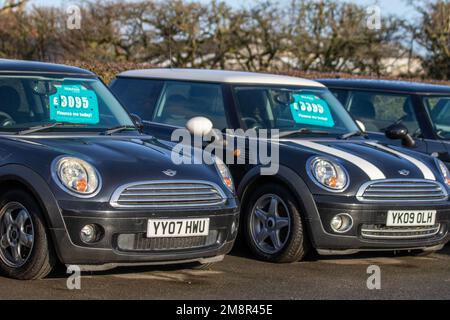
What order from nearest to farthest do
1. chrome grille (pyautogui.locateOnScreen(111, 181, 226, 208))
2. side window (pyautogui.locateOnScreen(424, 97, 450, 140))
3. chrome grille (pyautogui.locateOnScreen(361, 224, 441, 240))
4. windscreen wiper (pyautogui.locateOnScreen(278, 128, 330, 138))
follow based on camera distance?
chrome grille (pyautogui.locateOnScreen(111, 181, 226, 208)) < chrome grille (pyautogui.locateOnScreen(361, 224, 441, 240)) < windscreen wiper (pyautogui.locateOnScreen(278, 128, 330, 138)) < side window (pyautogui.locateOnScreen(424, 97, 450, 140))

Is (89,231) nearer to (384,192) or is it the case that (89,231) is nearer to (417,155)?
(384,192)

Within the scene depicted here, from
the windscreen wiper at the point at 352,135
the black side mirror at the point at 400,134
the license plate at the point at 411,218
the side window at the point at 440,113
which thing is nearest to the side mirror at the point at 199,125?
the windscreen wiper at the point at 352,135

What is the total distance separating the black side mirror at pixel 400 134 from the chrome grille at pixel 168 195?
326 cm

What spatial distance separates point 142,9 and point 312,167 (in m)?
17.2

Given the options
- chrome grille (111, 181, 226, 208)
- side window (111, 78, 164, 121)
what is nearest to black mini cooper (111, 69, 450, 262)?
side window (111, 78, 164, 121)

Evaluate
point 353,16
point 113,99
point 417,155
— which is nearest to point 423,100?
point 417,155

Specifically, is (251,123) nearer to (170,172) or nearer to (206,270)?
(206,270)

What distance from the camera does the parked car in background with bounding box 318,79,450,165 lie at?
32.9ft

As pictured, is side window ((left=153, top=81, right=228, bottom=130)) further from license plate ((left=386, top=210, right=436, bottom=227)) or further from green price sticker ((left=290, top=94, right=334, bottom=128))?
license plate ((left=386, top=210, right=436, bottom=227))

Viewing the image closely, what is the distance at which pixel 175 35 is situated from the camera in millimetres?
25203

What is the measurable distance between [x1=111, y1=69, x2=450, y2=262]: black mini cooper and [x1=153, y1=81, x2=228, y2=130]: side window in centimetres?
1

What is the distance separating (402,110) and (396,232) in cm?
269

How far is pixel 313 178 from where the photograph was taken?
→ 786cm

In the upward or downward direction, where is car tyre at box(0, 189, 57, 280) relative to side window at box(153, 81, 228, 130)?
downward
